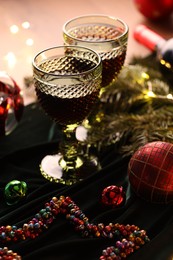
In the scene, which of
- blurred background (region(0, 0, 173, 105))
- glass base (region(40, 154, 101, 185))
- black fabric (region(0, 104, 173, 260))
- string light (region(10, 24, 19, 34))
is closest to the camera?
black fabric (region(0, 104, 173, 260))

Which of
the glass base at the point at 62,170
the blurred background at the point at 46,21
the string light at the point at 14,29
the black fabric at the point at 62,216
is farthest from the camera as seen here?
the string light at the point at 14,29

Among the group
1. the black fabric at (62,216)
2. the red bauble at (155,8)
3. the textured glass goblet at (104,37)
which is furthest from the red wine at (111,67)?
the red bauble at (155,8)

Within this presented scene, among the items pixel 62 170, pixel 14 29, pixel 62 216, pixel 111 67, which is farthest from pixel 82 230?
pixel 14 29

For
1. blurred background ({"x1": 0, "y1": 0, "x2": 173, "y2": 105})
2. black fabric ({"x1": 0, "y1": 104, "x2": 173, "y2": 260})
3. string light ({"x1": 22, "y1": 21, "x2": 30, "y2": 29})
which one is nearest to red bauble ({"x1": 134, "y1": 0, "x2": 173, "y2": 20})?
blurred background ({"x1": 0, "y1": 0, "x2": 173, "y2": 105})

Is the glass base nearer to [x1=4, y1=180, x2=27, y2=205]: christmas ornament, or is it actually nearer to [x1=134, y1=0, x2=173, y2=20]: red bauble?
[x1=4, y1=180, x2=27, y2=205]: christmas ornament

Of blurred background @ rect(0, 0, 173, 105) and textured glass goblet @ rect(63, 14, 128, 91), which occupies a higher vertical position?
textured glass goblet @ rect(63, 14, 128, 91)

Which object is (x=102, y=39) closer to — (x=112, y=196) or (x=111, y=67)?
(x=111, y=67)

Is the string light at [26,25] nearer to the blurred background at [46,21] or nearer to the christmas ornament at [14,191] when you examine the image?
the blurred background at [46,21]
